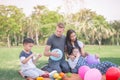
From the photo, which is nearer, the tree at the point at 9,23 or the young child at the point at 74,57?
the young child at the point at 74,57

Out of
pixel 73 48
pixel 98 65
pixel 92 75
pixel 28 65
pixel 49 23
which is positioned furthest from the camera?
pixel 49 23

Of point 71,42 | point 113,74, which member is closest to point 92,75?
point 113,74

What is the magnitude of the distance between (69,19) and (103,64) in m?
12.0

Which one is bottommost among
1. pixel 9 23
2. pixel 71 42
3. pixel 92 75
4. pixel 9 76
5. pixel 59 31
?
pixel 9 76

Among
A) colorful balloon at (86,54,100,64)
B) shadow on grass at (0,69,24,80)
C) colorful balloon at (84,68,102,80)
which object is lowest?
shadow on grass at (0,69,24,80)

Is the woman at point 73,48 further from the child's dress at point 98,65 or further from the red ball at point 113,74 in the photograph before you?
the red ball at point 113,74

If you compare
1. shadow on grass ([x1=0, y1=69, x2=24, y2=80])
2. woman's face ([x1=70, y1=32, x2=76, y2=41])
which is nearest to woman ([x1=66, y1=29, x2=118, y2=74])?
woman's face ([x1=70, y1=32, x2=76, y2=41])

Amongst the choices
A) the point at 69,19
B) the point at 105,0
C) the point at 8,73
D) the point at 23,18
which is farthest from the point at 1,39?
the point at 8,73

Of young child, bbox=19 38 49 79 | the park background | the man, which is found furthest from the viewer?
the park background

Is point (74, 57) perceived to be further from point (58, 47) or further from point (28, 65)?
point (28, 65)

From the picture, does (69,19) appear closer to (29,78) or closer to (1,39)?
(1,39)

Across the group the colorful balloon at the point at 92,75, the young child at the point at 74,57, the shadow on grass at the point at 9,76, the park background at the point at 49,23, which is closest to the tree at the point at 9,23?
the park background at the point at 49,23

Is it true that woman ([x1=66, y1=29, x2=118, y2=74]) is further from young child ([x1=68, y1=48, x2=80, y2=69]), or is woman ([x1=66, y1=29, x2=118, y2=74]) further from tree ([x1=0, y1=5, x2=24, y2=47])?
tree ([x1=0, y1=5, x2=24, y2=47])

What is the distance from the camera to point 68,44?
13.1 ft
